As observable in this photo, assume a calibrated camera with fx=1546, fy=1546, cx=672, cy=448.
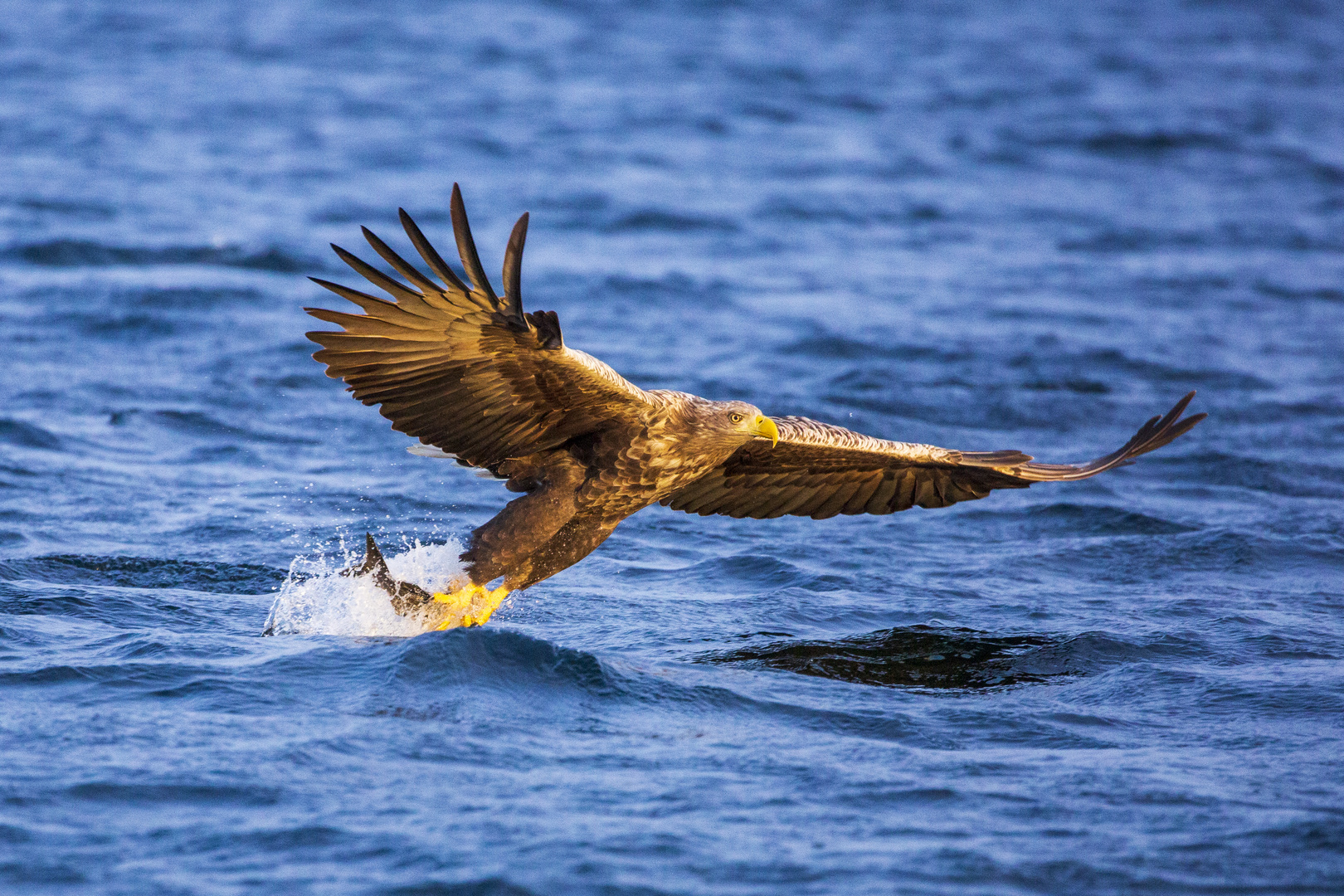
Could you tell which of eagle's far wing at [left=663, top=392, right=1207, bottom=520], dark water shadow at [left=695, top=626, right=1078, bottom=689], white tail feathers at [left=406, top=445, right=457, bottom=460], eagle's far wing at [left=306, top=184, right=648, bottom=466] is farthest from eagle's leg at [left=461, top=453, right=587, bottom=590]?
dark water shadow at [left=695, top=626, right=1078, bottom=689]

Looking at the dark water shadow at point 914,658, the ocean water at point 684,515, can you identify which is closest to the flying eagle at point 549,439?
the ocean water at point 684,515

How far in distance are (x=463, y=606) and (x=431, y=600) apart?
14 centimetres

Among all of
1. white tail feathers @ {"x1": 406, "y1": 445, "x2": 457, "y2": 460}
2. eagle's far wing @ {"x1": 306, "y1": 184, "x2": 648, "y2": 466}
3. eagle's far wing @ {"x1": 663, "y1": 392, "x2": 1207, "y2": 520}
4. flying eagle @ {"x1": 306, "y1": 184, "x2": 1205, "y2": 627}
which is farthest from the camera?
eagle's far wing @ {"x1": 663, "y1": 392, "x2": 1207, "y2": 520}

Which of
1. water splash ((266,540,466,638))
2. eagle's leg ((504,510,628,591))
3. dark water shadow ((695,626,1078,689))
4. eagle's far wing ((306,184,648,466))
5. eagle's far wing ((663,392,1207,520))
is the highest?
eagle's far wing ((306,184,648,466))

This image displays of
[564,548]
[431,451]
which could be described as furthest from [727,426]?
[431,451]

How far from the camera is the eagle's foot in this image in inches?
242

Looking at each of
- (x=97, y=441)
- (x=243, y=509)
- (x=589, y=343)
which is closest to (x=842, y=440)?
(x=243, y=509)

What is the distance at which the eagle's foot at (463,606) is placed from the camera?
614cm

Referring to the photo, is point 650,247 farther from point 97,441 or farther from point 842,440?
point 842,440

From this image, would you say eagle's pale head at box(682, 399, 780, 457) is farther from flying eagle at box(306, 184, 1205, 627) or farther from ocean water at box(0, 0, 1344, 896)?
ocean water at box(0, 0, 1344, 896)

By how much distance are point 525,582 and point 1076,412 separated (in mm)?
6194

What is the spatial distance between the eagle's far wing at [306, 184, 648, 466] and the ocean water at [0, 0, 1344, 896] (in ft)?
2.13

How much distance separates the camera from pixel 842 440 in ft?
21.6

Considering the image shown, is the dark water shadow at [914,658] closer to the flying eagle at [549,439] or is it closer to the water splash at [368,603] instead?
the flying eagle at [549,439]
